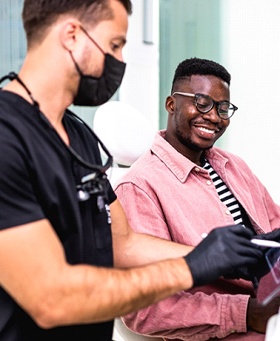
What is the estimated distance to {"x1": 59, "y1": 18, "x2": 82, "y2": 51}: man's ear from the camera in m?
1.22

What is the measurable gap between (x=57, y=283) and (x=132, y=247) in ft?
1.51

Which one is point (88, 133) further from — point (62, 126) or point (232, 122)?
point (232, 122)

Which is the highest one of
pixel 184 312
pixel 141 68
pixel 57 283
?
pixel 141 68

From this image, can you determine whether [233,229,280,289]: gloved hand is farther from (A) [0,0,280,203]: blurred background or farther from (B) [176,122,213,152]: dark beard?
(A) [0,0,280,203]: blurred background

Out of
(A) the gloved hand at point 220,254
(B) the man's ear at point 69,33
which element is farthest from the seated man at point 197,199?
(B) the man's ear at point 69,33

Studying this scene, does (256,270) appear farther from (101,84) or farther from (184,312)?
(101,84)

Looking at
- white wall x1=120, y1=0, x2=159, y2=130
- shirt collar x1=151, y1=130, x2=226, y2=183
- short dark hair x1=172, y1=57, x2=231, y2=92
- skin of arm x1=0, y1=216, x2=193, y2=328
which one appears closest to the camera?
skin of arm x1=0, y1=216, x2=193, y2=328

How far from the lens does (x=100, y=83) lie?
1300 millimetres

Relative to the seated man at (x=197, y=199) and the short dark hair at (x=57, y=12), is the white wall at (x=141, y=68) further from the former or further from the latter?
the short dark hair at (x=57, y=12)

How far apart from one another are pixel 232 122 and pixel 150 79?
44 centimetres

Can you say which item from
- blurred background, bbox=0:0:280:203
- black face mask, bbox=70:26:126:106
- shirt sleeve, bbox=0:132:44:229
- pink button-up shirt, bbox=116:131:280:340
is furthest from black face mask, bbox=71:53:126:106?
blurred background, bbox=0:0:280:203

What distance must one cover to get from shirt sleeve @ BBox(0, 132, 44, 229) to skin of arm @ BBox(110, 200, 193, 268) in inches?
15.8

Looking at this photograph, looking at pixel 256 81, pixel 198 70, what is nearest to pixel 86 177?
pixel 198 70

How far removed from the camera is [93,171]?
4.28ft
